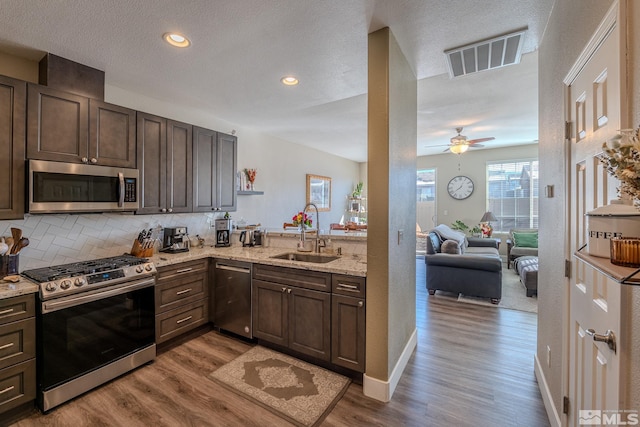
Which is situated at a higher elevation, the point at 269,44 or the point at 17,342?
the point at 269,44

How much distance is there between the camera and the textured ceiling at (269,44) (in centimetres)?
181

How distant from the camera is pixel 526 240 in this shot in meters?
6.01

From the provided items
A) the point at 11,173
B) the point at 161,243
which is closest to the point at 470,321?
the point at 161,243

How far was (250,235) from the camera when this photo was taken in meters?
3.58

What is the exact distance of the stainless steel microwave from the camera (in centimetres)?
212

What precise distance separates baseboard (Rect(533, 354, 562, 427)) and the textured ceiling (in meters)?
2.57

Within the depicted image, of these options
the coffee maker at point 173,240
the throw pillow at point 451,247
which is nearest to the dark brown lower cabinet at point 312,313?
the coffee maker at point 173,240

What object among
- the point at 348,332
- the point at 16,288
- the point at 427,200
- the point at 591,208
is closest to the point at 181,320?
the point at 16,288

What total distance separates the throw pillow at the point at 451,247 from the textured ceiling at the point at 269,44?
2.09 meters

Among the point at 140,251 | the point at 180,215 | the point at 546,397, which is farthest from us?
the point at 180,215

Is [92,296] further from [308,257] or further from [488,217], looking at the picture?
[488,217]

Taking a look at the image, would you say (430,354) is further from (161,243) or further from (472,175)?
(472,175)

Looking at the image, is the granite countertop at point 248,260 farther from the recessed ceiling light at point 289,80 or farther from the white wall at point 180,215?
the recessed ceiling light at point 289,80

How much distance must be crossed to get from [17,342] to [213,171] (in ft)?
7.54
